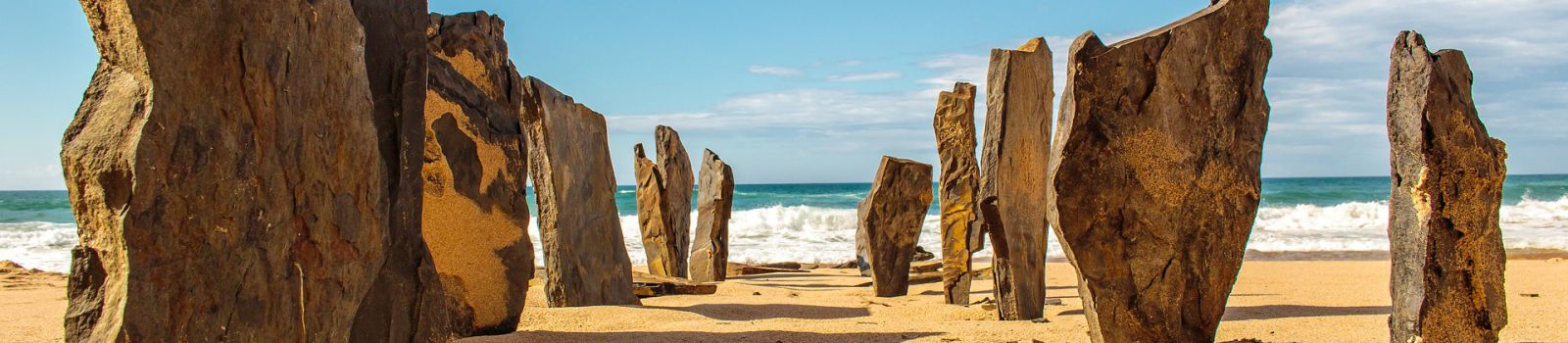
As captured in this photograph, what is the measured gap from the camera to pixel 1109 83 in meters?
3.96

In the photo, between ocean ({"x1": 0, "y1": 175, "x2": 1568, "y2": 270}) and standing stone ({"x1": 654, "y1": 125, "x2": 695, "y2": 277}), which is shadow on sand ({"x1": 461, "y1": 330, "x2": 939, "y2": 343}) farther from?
ocean ({"x1": 0, "y1": 175, "x2": 1568, "y2": 270})

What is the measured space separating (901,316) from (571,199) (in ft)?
7.43

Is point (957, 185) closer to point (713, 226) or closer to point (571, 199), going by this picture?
point (571, 199)

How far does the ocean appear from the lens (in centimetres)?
1916

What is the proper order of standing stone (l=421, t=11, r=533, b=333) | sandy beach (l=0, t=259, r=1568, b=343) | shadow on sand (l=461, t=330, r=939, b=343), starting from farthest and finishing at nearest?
sandy beach (l=0, t=259, r=1568, b=343) → shadow on sand (l=461, t=330, r=939, b=343) → standing stone (l=421, t=11, r=533, b=333)

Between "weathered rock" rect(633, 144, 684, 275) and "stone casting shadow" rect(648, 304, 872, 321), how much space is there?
12.0 ft

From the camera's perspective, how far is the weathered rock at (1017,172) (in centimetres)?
629

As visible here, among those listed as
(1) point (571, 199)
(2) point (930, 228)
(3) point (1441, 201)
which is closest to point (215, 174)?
(3) point (1441, 201)

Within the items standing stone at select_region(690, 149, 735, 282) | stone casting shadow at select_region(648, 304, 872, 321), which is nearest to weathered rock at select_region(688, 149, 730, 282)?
standing stone at select_region(690, 149, 735, 282)

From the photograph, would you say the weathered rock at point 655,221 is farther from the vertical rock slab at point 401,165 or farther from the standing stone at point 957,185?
the vertical rock slab at point 401,165

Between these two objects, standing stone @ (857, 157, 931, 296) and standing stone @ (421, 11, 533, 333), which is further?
standing stone @ (857, 157, 931, 296)

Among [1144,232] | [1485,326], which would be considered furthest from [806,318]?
[1485,326]

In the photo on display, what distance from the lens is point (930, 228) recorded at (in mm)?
26203

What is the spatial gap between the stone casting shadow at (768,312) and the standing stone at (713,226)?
3915mm
